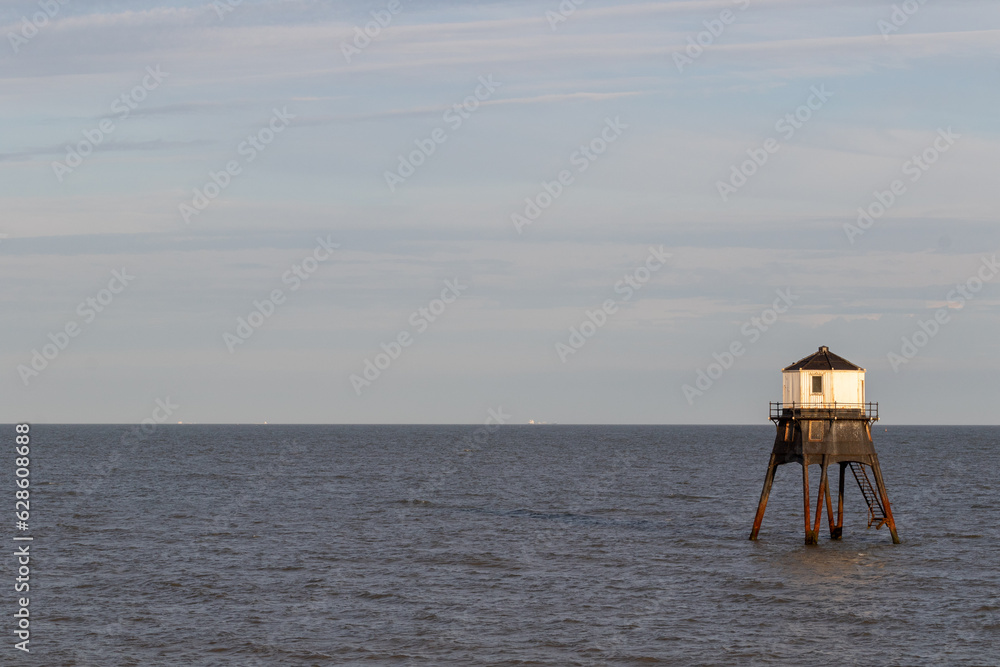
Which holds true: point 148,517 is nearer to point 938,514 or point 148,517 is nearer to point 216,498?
point 216,498

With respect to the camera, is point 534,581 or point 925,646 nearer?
point 925,646

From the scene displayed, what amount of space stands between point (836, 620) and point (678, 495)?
43.8m

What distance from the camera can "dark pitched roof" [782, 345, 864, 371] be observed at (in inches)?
1866

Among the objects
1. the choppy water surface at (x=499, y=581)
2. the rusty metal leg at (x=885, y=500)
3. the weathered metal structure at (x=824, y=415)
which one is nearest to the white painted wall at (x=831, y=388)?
the weathered metal structure at (x=824, y=415)

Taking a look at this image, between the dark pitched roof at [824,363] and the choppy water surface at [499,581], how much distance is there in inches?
302

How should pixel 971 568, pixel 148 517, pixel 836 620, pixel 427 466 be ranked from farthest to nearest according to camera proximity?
pixel 427 466 → pixel 148 517 → pixel 971 568 → pixel 836 620

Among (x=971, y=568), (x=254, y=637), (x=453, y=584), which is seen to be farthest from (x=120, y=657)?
(x=971, y=568)

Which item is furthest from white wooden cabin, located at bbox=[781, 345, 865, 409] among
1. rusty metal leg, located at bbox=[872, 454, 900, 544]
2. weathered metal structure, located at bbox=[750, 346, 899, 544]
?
rusty metal leg, located at bbox=[872, 454, 900, 544]

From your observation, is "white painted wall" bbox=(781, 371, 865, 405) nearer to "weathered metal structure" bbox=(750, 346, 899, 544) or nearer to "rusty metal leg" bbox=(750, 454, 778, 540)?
"weathered metal structure" bbox=(750, 346, 899, 544)

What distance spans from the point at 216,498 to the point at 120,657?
4577 cm

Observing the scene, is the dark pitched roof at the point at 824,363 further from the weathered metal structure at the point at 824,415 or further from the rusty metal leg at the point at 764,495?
the rusty metal leg at the point at 764,495

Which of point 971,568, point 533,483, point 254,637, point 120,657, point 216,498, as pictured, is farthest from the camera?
point 533,483

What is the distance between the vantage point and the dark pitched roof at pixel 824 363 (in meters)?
47.4

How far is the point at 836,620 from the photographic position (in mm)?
34406
